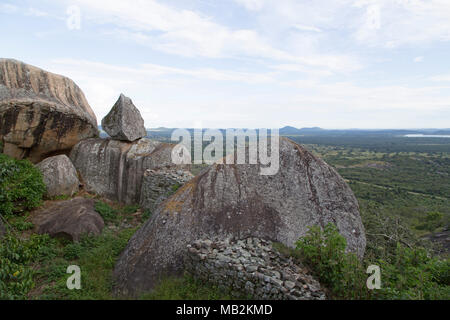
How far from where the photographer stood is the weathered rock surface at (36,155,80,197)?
12.1 metres

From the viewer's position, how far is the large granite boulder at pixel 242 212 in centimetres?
730

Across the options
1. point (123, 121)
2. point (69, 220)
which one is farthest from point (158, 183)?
point (123, 121)

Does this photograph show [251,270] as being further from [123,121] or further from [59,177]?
[123,121]

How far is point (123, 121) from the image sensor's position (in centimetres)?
1398

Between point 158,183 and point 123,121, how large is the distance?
161 inches

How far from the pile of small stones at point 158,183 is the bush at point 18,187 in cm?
403

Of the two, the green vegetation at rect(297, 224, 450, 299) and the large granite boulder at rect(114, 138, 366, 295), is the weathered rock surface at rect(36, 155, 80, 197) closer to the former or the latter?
the large granite boulder at rect(114, 138, 366, 295)

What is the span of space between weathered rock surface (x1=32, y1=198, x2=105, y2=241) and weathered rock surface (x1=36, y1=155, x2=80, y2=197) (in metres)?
1.13

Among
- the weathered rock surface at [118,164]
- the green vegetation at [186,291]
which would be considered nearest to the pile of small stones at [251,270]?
the green vegetation at [186,291]

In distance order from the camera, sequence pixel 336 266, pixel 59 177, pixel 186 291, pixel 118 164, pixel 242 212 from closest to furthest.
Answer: pixel 336 266 < pixel 186 291 < pixel 242 212 < pixel 59 177 < pixel 118 164

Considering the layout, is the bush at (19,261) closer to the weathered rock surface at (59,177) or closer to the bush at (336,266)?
the weathered rock surface at (59,177)

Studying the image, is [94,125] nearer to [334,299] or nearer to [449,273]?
[334,299]

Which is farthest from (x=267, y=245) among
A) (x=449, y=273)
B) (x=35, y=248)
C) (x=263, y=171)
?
(x=35, y=248)

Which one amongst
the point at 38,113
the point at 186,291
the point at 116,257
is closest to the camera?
the point at 186,291
